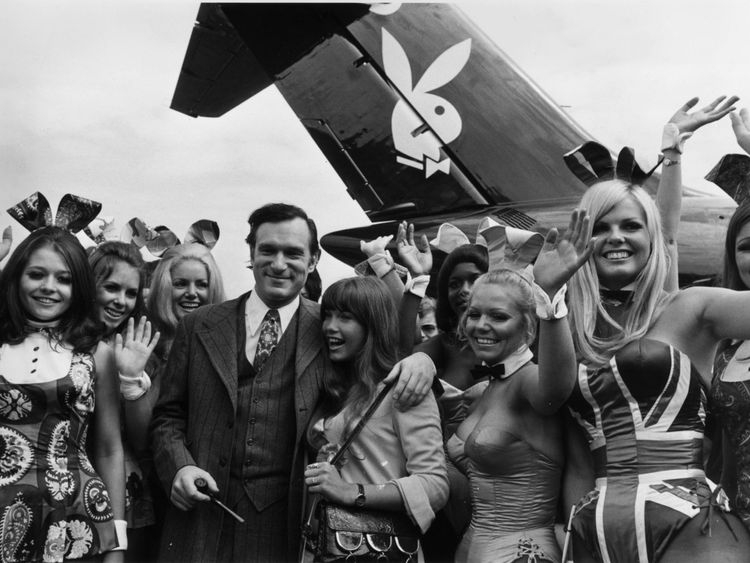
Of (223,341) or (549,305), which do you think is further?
(223,341)

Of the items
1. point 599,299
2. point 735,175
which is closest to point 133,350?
point 599,299

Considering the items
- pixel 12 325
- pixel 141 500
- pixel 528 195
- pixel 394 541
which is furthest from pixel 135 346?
pixel 528 195

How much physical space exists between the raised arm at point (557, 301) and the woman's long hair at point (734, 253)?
628mm

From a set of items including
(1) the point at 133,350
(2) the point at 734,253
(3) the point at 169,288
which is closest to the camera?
(2) the point at 734,253

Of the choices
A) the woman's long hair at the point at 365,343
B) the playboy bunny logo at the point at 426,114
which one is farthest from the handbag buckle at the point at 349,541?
the playboy bunny logo at the point at 426,114

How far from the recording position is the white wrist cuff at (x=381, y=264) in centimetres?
438

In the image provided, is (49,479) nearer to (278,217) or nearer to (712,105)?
(278,217)

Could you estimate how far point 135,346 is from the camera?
352 centimetres

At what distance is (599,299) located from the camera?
3.03 m

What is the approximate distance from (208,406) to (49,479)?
66 cm

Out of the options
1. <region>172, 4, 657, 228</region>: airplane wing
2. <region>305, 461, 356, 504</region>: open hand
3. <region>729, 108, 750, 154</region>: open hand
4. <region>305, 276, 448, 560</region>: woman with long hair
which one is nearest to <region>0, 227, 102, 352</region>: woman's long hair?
<region>305, 276, 448, 560</region>: woman with long hair

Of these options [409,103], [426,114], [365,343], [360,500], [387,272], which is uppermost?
[409,103]

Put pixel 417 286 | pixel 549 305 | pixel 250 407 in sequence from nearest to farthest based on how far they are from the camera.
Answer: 1. pixel 549 305
2. pixel 250 407
3. pixel 417 286

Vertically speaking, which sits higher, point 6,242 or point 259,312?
point 6,242
